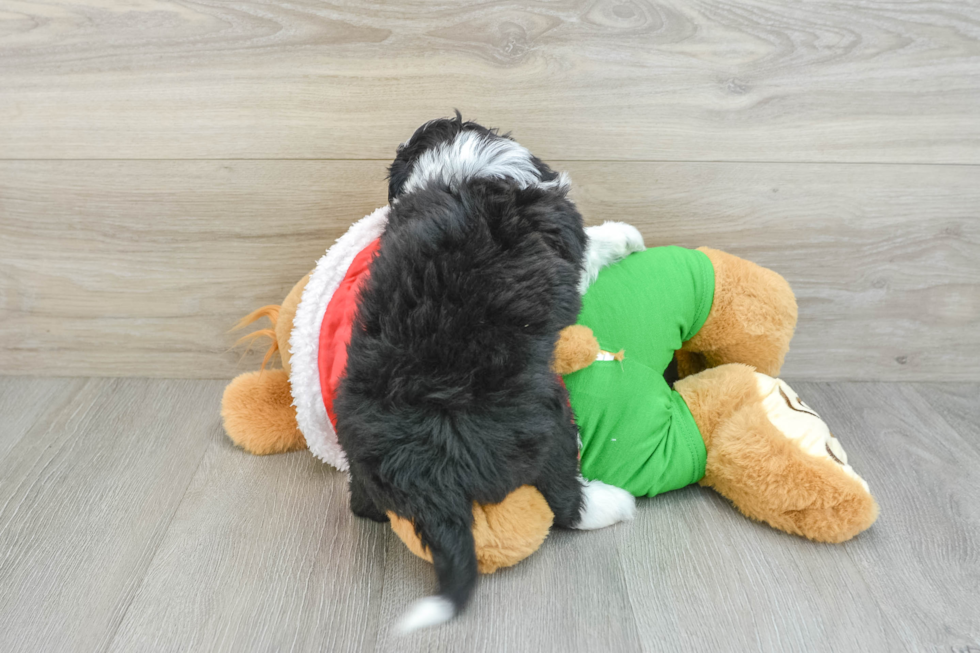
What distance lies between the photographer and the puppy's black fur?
590 millimetres

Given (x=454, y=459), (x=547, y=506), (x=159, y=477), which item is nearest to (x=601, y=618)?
(x=547, y=506)

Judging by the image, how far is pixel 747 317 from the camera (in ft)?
2.74

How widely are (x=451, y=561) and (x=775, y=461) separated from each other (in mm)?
391

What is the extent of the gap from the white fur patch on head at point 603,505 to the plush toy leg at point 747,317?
244 millimetres

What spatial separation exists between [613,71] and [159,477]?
82 cm

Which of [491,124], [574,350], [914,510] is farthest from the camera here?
[491,124]

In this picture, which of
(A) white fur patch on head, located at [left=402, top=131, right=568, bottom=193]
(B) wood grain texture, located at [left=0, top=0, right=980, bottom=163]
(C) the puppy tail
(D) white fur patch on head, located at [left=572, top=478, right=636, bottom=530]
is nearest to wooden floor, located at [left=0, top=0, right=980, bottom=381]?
(B) wood grain texture, located at [left=0, top=0, right=980, bottom=163]

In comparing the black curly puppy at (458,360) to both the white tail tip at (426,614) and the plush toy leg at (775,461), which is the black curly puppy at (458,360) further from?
the plush toy leg at (775,461)

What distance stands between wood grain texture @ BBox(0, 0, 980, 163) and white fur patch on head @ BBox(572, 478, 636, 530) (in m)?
0.46

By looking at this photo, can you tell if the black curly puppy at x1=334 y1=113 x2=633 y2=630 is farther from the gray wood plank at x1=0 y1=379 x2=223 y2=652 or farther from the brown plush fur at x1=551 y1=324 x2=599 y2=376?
the gray wood plank at x1=0 y1=379 x2=223 y2=652

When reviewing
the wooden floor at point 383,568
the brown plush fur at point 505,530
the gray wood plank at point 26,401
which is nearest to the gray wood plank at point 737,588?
the wooden floor at point 383,568

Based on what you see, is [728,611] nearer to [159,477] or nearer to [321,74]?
[159,477]

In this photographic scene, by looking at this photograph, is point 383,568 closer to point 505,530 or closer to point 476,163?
point 505,530

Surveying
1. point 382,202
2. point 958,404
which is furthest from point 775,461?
point 382,202
